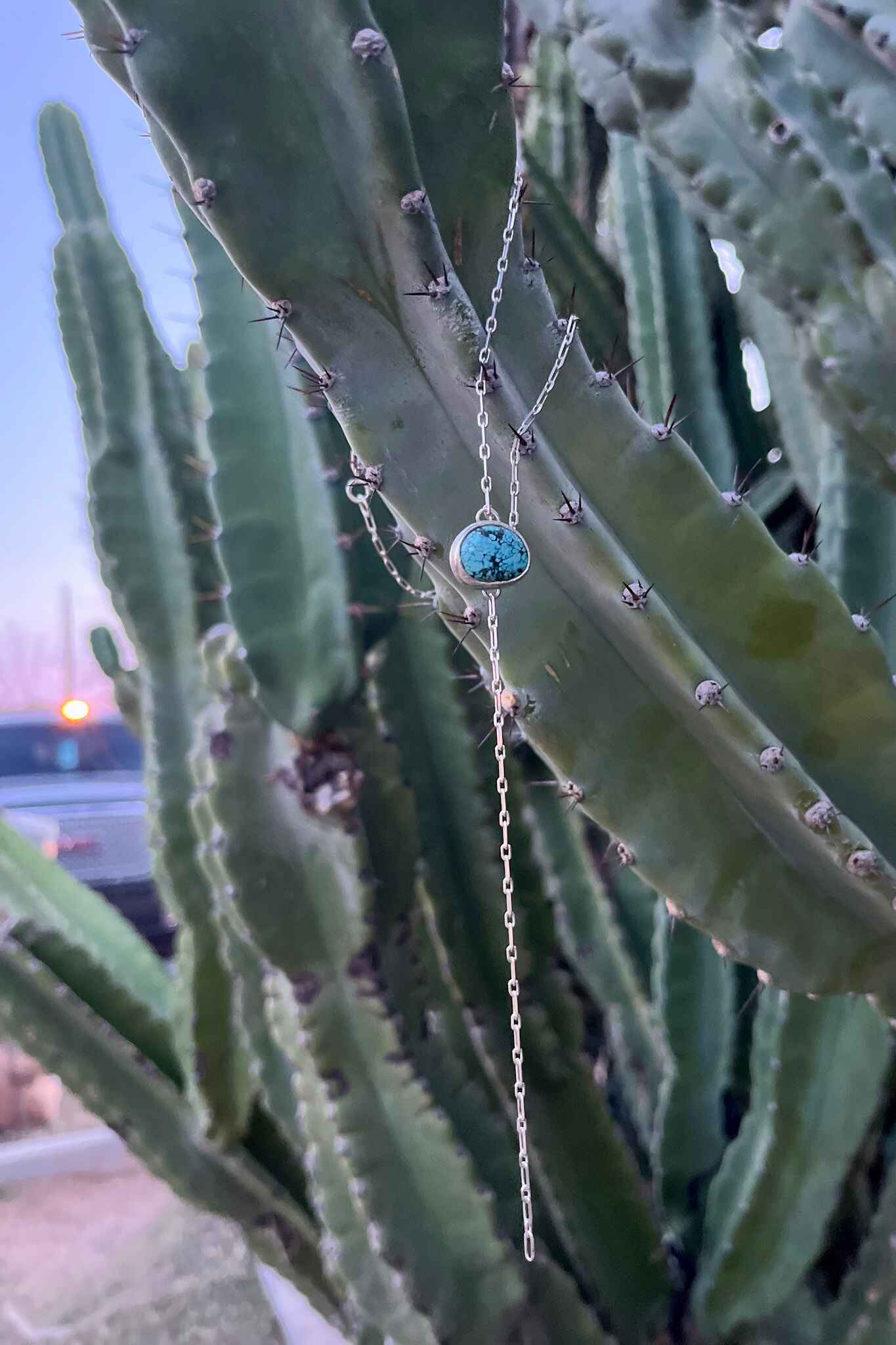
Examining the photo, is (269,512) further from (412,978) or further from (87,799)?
(87,799)

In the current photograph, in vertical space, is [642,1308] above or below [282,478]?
below

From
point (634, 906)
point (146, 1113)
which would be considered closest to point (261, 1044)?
point (146, 1113)

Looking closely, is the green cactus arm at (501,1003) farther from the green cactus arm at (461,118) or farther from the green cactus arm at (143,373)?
the green cactus arm at (461,118)

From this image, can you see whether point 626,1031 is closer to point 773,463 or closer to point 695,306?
point 773,463

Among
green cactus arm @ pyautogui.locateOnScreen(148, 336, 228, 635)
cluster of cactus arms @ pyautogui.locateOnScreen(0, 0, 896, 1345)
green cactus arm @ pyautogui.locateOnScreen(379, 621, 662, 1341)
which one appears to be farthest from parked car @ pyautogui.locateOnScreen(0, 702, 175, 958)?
green cactus arm @ pyautogui.locateOnScreen(379, 621, 662, 1341)

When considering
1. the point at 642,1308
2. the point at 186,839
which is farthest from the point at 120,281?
the point at 642,1308

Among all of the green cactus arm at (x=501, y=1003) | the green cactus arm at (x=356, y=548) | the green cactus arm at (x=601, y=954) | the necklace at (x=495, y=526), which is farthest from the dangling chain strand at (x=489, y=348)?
the green cactus arm at (x=601, y=954)
